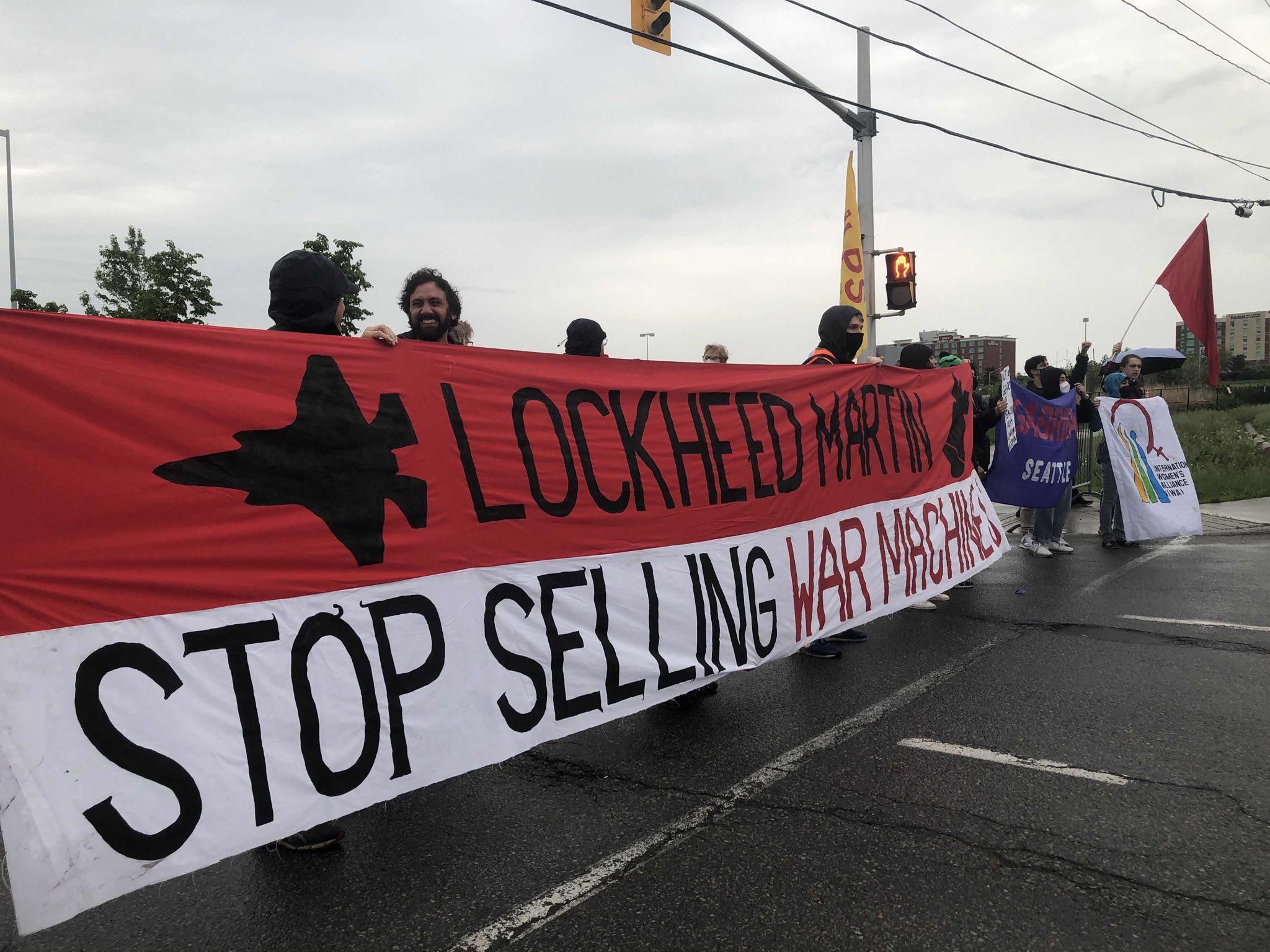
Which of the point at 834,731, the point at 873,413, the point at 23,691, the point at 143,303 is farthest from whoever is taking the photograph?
the point at 143,303

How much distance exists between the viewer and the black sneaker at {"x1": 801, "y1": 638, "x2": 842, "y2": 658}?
17.3 feet

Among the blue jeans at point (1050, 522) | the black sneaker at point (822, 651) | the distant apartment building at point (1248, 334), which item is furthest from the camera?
the distant apartment building at point (1248, 334)

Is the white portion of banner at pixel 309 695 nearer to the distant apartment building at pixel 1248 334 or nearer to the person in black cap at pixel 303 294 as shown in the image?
the person in black cap at pixel 303 294

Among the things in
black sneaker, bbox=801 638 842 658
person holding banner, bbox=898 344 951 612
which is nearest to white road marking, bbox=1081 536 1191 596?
person holding banner, bbox=898 344 951 612

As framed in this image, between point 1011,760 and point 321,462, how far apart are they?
2916mm

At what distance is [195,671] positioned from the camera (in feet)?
8.09

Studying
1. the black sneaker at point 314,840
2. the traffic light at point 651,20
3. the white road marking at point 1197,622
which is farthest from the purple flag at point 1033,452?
the black sneaker at point 314,840

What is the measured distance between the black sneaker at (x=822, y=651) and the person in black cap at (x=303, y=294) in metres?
3.33

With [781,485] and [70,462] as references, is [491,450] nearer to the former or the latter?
[70,462]

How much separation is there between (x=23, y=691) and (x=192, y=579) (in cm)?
49

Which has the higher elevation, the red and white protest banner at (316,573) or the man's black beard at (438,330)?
the man's black beard at (438,330)

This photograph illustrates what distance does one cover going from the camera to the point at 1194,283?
1088cm

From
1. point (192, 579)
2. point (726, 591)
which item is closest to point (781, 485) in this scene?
point (726, 591)

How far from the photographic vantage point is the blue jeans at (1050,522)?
907cm
